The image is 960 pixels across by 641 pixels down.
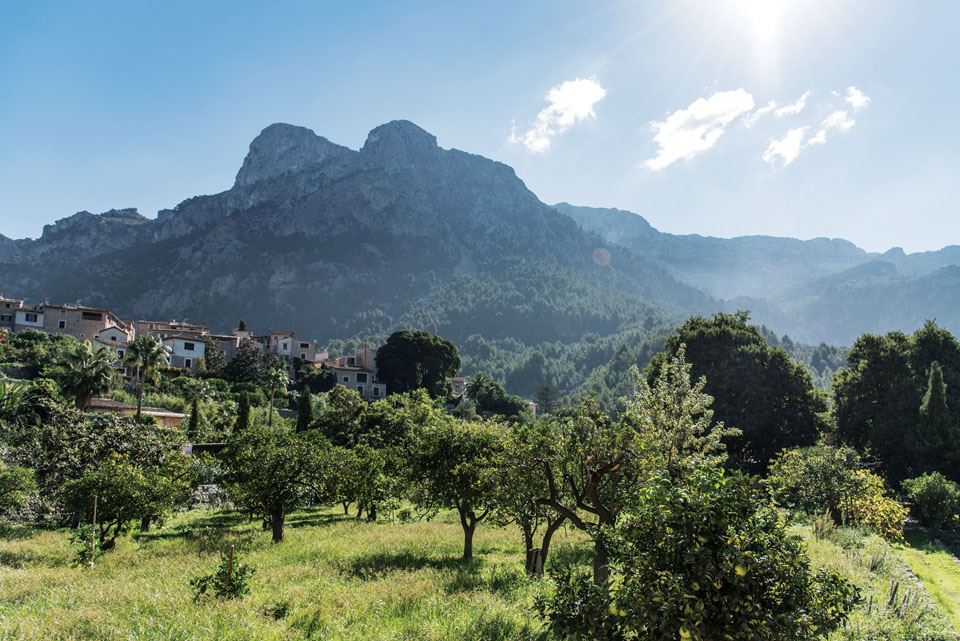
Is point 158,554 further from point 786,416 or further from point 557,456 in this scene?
point 786,416

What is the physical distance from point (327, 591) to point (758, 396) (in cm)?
4544

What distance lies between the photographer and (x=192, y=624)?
1068cm

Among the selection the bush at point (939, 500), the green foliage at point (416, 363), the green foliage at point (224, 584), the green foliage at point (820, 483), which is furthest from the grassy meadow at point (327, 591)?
the green foliage at point (416, 363)

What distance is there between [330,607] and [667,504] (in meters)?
9.81

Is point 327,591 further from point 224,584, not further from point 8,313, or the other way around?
point 8,313

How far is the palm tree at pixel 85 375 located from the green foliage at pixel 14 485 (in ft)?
62.5

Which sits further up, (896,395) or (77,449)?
(896,395)

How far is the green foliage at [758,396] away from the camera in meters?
48.6

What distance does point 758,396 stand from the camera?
49062mm

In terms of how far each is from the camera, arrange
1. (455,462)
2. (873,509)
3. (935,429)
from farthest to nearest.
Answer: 1. (935,429)
2. (873,509)
3. (455,462)

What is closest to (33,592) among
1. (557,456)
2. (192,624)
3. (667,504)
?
(192,624)

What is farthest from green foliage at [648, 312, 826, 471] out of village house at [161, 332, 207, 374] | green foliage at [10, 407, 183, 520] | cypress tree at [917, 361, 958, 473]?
village house at [161, 332, 207, 374]

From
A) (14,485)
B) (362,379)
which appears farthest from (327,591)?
(362,379)

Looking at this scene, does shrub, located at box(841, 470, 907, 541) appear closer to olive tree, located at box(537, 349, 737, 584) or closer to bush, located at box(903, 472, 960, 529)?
bush, located at box(903, 472, 960, 529)
